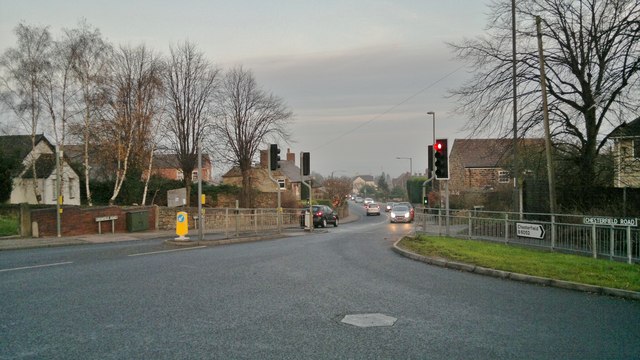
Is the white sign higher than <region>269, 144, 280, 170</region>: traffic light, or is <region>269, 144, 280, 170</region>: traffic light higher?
<region>269, 144, 280, 170</region>: traffic light

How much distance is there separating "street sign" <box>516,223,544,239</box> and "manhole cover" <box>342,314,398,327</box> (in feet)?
37.7

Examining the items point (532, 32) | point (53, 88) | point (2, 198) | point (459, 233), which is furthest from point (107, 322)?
point (2, 198)

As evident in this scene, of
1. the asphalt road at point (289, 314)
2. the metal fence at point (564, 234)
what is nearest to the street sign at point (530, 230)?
the metal fence at point (564, 234)

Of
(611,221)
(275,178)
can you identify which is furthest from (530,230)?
(275,178)

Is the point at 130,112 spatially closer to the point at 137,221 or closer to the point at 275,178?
the point at 137,221

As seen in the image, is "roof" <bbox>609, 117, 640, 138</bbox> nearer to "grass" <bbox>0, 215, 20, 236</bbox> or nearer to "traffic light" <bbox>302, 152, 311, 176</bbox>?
"traffic light" <bbox>302, 152, 311, 176</bbox>

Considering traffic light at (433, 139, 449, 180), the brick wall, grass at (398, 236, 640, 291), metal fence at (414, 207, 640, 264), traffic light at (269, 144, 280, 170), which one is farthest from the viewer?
traffic light at (269, 144, 280, 170)

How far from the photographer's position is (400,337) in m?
6.35

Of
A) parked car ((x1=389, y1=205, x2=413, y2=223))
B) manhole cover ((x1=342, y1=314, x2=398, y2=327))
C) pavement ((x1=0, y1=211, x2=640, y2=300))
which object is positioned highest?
manhole cover ((x1=342, y1=314, x2=398, y2=327))

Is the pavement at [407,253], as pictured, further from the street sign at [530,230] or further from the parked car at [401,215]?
the parked car at [401,215]

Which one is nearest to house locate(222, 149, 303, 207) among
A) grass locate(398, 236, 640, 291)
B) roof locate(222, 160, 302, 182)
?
roof locate(222, 160, 302, 182)

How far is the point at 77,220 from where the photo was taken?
1011 inches

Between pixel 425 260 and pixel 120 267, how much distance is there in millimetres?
7915

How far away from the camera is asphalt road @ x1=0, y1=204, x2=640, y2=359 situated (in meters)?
5.80
